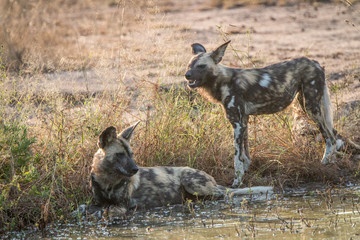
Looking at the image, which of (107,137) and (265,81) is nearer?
(107,137)

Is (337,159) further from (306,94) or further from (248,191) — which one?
(248,191)

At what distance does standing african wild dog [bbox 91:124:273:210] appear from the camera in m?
4.89

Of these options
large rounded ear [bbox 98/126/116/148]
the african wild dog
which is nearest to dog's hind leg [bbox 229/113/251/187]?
the african wild dog

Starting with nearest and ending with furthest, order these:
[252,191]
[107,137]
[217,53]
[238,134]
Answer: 1. [107,137]
2. [252,191]
3. [217,53]
4. [238,134]

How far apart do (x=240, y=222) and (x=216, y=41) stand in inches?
101

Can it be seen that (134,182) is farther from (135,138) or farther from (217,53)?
(217,53)

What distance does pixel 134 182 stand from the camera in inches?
204

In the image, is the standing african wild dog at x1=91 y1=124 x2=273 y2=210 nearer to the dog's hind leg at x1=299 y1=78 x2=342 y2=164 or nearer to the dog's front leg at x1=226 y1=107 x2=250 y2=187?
the dog's front leg at x1=226 y1=107 x2=250 y2=187

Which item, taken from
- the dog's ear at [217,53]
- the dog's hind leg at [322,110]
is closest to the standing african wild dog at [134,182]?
the dog's hind leg at [322,110]

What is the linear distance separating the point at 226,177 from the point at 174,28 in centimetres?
204

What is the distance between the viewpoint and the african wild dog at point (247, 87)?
19.0 ft

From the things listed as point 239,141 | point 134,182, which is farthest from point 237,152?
point 134,182

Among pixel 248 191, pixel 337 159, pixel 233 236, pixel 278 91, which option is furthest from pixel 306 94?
pixel 233 236

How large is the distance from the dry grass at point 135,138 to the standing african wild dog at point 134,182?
0.91ft
